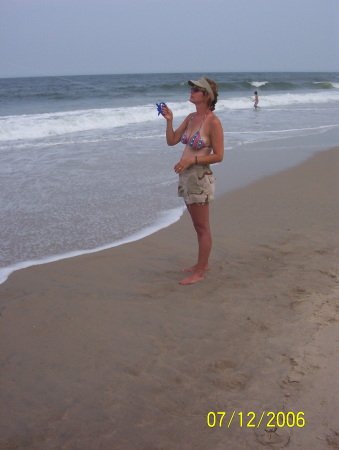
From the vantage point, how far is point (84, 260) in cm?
448

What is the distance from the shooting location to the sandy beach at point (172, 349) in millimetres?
2314

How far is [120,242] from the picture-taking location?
16.5ft

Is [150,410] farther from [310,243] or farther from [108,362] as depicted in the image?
[310,243]

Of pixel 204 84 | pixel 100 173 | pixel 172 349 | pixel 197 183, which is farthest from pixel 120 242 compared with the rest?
pixel 100 173

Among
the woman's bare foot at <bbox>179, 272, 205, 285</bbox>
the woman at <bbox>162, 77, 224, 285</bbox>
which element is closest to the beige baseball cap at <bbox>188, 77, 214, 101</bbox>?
the woman at <bbox>162, 77, 224, 285</bbox>

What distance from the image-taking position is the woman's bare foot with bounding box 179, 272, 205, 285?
389 cm

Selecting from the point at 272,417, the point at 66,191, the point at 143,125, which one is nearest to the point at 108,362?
the point at 272,417

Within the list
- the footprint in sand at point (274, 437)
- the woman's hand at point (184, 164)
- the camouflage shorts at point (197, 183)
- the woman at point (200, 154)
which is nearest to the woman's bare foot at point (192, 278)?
the woman at point (200, 154)

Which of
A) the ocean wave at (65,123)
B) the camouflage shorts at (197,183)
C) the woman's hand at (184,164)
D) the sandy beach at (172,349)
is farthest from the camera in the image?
the ocean wave at (65,123)

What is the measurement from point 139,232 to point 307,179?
11.7 ft

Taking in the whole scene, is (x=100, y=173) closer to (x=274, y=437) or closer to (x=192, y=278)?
(x=192, y=278)

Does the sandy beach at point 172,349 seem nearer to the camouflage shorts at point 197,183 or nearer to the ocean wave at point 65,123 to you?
the camouflage shorts at point 197,183

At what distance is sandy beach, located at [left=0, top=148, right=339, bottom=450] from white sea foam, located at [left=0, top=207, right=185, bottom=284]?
13 cm

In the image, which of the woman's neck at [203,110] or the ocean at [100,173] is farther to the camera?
the ocean at [100,173]
